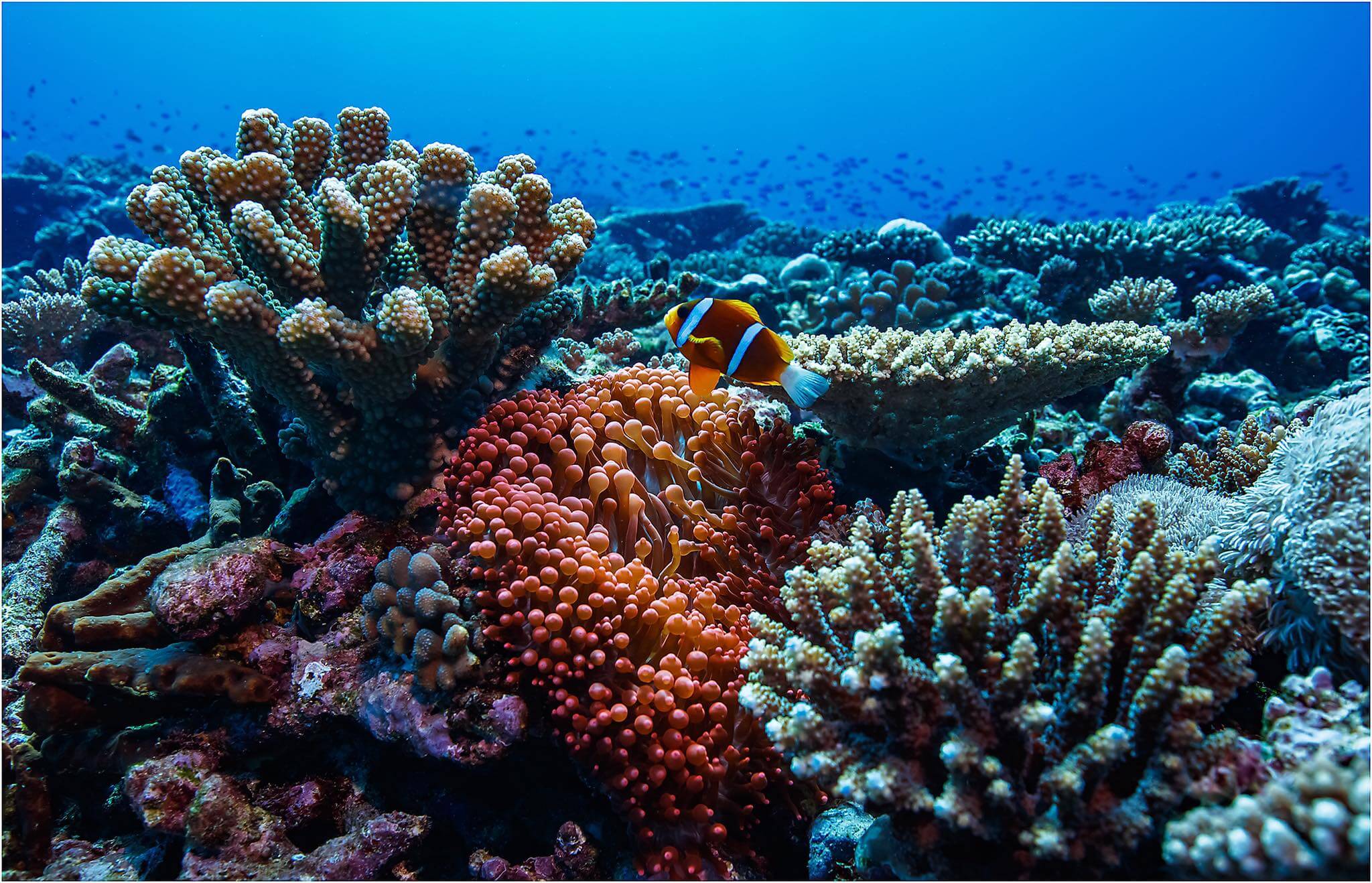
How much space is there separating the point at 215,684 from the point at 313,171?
244cm

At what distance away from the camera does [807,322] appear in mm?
7102

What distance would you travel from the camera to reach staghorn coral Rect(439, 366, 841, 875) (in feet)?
6.50

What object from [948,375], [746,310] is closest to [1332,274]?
[948,375]

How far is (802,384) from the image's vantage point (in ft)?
7.88

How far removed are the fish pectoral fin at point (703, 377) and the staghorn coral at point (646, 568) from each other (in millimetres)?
371

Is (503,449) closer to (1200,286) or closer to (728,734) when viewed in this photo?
(728,734)

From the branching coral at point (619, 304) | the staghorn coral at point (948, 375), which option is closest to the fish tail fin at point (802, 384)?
the staghorn coral at point (948, 375)

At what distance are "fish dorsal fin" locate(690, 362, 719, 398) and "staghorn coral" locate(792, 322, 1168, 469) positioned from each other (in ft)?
1.97

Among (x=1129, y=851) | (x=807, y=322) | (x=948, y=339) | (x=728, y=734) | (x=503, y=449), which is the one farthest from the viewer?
(x=807, y=322)

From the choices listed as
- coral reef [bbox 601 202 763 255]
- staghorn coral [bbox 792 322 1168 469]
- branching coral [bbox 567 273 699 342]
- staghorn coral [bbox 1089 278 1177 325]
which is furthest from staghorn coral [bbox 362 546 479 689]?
coral reef [bbox 601 202 763 255]

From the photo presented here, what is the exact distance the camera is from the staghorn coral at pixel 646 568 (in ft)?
6.50

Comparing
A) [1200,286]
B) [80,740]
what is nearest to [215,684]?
[80,740]

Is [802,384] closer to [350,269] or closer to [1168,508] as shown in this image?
[1168,508]

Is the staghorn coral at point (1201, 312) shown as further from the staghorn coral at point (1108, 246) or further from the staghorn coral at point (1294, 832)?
the staghorn coral at point (1294, 832)
